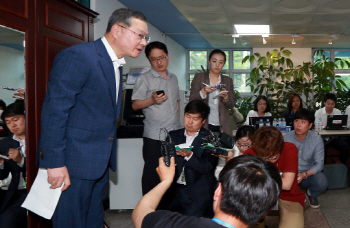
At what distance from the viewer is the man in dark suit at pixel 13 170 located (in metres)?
2.03

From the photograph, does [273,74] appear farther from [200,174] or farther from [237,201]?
[237,201]

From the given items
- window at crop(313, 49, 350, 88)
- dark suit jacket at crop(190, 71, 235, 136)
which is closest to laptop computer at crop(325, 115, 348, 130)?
dark suit jacket at crop(190, 71, 235, 136)

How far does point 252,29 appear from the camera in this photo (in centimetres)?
779

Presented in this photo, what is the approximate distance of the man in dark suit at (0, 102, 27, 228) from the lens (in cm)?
203

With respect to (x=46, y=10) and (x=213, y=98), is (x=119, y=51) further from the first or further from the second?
(x=213, y=98)

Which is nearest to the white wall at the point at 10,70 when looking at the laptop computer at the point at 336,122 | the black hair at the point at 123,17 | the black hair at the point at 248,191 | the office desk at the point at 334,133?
the black hair at the point at 123,17

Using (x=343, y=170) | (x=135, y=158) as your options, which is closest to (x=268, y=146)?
(x=135, y=158)

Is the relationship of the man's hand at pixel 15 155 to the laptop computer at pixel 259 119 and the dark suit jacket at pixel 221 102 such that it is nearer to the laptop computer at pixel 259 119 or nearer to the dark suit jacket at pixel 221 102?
the dark suit jacket at pixel 221 102

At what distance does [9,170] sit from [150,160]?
1224 mm

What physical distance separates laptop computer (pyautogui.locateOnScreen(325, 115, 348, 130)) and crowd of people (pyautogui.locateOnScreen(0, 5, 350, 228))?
1995mm

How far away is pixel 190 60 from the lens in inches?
443

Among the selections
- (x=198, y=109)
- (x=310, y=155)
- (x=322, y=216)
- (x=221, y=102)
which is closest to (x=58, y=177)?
(x=198, y=109)

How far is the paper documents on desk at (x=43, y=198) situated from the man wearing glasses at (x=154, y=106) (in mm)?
1359

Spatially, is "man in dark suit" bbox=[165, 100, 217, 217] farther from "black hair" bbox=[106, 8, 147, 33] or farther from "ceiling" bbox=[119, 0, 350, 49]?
"ceiling" bbox=[119, 0, 350, 49]
